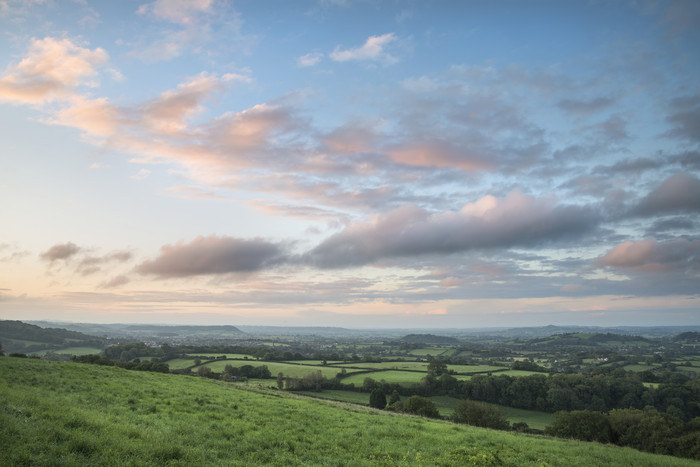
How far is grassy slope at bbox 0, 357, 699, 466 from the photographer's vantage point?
11.2 metres

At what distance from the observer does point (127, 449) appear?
11.6 meters

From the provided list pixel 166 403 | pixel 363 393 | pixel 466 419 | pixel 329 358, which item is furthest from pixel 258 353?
→ pixel 166 403

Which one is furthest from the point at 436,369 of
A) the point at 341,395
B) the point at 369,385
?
the point at 341,395

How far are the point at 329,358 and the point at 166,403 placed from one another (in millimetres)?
143323

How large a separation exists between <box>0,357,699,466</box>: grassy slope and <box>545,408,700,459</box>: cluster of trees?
21858 millimetres

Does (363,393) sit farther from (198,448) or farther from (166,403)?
(198,448)

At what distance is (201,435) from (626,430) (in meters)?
51.8

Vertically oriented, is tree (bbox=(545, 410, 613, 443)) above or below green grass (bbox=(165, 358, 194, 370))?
above

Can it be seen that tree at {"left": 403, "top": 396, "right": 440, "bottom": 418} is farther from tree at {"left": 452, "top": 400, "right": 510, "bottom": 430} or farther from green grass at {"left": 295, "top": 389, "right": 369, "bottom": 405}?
green grass at {"left": 295, "top": 389, "right": 369, "bottom": 405}

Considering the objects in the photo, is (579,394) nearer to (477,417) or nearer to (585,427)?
(477,417)

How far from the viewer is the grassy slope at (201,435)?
11.2 m

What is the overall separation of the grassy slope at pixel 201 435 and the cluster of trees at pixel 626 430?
21.9 meters

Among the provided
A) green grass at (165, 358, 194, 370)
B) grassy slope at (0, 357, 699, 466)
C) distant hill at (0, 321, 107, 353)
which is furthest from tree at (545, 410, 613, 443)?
distant hill at (0, 321, 107, 353)

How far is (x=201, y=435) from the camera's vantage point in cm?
1606
